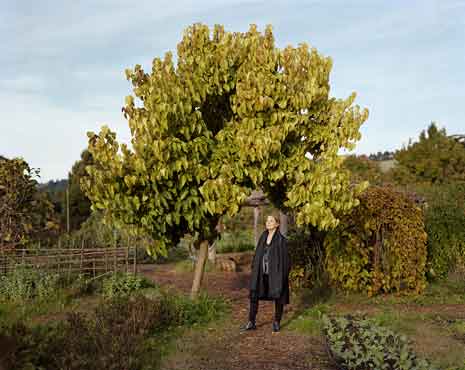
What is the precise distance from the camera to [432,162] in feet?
90.5

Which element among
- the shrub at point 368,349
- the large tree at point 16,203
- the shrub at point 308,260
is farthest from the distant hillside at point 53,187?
the shrub at point 368,349

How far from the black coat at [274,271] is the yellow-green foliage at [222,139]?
1.74 feet

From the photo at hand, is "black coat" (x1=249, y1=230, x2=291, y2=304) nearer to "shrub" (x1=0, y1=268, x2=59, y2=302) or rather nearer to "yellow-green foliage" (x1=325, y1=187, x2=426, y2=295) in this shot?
"yellow-green foliage" (x1=325, y1=187, x2=426, y2=295)

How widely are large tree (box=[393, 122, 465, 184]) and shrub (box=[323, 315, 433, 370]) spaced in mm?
22154

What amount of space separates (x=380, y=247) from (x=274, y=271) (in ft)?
10.4

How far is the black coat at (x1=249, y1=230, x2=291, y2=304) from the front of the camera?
6.84 metres

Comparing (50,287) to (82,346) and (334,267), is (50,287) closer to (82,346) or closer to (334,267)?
(82,346)

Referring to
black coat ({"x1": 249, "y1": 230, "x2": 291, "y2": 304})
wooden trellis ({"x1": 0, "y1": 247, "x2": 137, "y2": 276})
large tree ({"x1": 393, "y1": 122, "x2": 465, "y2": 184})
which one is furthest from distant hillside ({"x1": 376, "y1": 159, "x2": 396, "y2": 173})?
black coat ({"x1": 249, "y1": 230, "x2": 291, "y2": 304})

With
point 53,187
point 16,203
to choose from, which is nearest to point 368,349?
point 16,203

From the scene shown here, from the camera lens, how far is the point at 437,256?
33.2 ft

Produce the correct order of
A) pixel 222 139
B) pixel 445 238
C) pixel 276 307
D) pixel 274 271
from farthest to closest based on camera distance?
pixel 445 238, pixel 222 139, pixel 276 307, pixel 274 271

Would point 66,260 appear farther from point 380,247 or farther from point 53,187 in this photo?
point 53,187

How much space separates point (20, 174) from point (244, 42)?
19.4ft

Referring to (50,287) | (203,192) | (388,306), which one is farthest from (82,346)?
(388,306)
